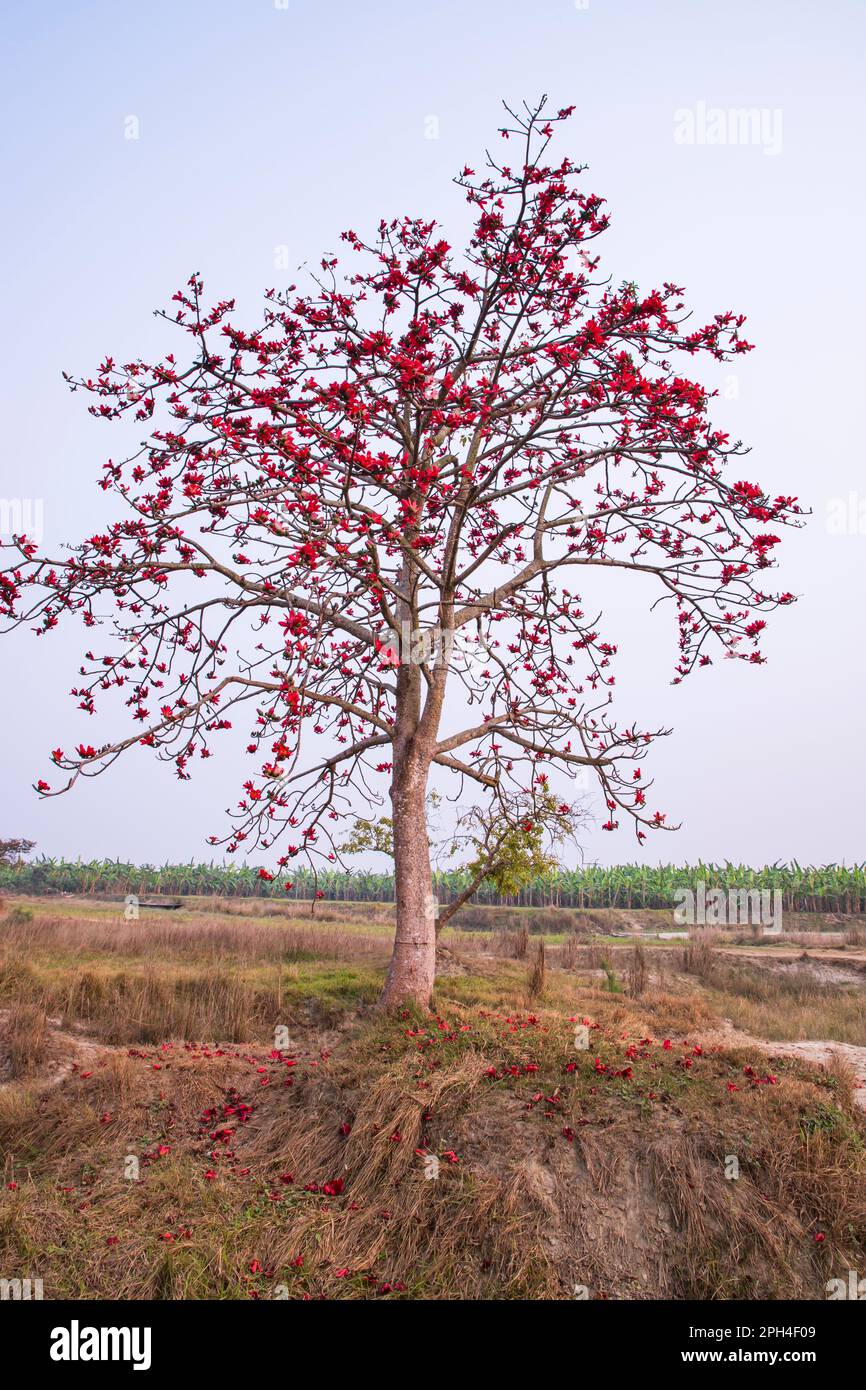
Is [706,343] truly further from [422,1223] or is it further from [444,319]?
[422,1223]

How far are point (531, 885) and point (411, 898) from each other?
93.9 ft

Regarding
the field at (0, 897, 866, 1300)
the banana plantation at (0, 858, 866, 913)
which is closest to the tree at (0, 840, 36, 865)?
the banana plantation at (0, 858, 866, 913)

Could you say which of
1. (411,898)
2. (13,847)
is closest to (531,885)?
(13,847)

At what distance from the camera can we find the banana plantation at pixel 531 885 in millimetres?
45719

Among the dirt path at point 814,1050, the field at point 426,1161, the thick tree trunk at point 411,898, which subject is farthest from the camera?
the thick tree trunk at point 411,898

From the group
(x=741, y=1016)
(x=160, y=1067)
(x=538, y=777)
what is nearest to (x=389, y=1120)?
(x=160, y=1067)

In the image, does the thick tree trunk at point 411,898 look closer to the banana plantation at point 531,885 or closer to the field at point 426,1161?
the field at point 426,1161

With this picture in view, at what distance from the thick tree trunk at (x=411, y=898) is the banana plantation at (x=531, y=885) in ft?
91.6

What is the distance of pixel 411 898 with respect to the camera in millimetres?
9859

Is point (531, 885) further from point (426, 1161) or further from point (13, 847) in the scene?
point (426, 1161)

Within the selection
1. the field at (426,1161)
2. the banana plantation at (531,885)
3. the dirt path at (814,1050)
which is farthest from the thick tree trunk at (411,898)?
the banana plantation at (531,885)

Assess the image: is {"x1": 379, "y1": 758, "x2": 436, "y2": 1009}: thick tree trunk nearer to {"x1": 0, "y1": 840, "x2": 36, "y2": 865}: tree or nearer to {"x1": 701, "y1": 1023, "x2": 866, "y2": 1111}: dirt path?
{"x1": 701, "y1": 1023, "x2": 866, "y2": 1111}: dirt path
